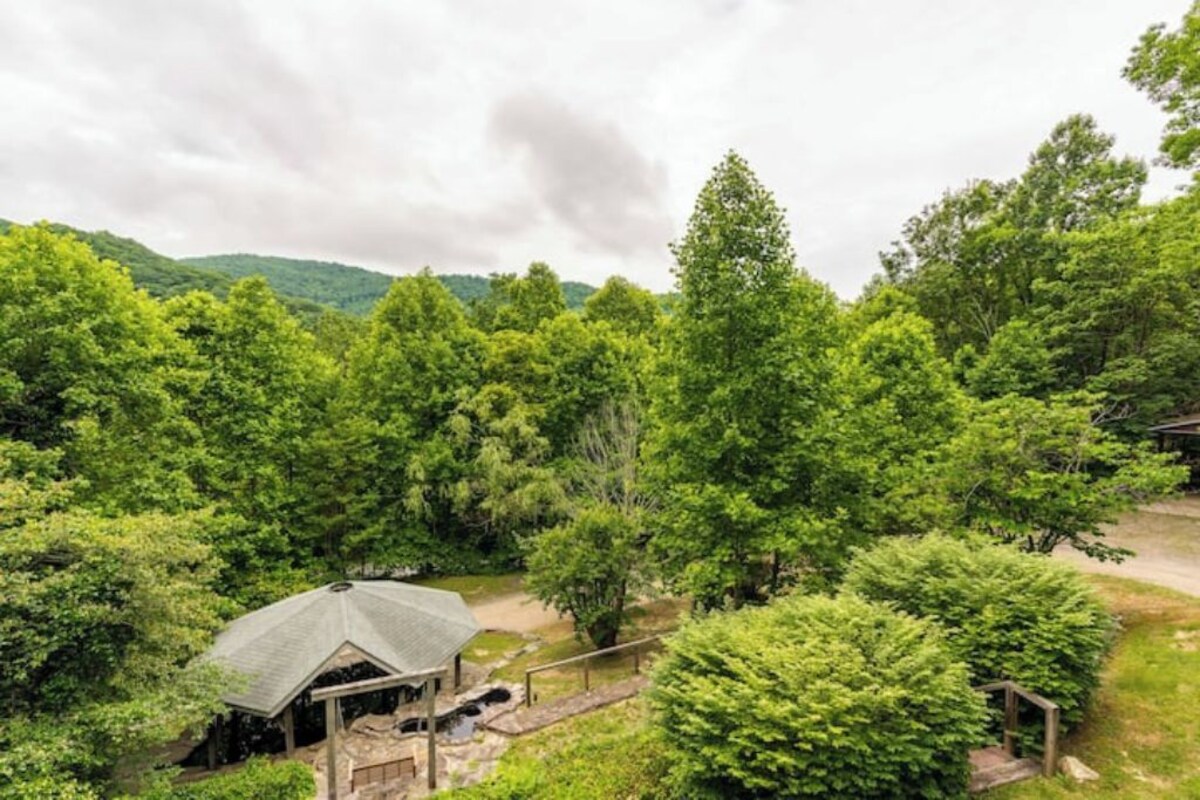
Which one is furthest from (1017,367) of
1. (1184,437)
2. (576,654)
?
(576,654)

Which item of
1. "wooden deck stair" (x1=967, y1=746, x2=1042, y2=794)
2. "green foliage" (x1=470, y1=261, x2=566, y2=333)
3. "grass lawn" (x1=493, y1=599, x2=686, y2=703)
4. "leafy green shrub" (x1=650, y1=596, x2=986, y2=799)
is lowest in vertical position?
"grass lawn" (x1=493, y1=599, x2=686, y2=703)

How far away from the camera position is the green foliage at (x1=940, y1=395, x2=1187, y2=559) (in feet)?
33.2

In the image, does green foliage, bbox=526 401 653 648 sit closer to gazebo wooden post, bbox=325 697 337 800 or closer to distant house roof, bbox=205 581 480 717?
distant house roof, bbox=205 581 480 717

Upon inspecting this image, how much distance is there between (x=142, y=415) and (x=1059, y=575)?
18.5 meters

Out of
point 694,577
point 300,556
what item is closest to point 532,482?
point 300,556

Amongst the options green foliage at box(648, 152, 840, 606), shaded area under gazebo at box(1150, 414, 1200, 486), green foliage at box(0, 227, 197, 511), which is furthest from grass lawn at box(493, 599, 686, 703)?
shaded area under gazebo at box(1150, 414, 1200, 486)

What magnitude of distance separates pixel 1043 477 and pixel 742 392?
567 centimetres

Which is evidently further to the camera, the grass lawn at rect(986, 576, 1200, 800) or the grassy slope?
the grass lawn at rect(986, 576, 1200, 800)

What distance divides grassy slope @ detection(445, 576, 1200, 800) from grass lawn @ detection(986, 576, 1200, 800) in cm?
1

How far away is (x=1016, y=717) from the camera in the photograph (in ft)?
22.5

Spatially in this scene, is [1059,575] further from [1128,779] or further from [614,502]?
[614,502]

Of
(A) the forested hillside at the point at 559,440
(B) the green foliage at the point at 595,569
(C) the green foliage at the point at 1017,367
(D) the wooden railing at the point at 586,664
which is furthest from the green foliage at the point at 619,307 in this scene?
(D) the wooden railing at the point at 586,664

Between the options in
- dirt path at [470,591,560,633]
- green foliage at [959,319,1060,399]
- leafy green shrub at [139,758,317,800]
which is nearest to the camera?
leafy green shrub at [139,758,317,800]

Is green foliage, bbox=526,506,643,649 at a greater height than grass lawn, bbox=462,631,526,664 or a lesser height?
greater
